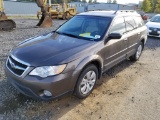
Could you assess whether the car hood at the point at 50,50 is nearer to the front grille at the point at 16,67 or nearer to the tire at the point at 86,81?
the front grille at the point at 16,67

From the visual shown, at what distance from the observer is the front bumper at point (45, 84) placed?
2.91 m

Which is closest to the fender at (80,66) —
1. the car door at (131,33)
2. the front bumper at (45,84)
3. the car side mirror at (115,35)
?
the front bumper at (45,84)

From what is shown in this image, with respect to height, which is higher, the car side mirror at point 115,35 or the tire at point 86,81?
the car side mirror at point 115,35

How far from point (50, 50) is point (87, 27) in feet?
4.57

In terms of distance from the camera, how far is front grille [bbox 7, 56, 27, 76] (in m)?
3.05

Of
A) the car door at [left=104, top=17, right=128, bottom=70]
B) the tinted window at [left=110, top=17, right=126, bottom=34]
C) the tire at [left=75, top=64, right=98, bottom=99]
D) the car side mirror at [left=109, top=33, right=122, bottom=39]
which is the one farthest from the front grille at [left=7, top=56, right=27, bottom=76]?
the tinted window at [left=110, top=17, right=126, bottom=34]

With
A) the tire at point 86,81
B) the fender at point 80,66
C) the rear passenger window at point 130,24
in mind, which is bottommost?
the tire at point 86,81

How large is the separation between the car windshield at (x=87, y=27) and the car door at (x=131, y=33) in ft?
3.19

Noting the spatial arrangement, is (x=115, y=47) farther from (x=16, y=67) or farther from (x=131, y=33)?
(x=16, y=67)

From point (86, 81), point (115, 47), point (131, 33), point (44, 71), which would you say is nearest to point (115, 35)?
point (115, 47)

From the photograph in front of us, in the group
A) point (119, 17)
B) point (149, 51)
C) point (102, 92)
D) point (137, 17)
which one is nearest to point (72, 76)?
point (102, 92)

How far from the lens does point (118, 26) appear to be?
4531 mm

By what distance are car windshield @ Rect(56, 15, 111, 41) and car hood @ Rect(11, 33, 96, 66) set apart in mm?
271

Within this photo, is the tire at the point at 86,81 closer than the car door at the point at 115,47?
Yes
